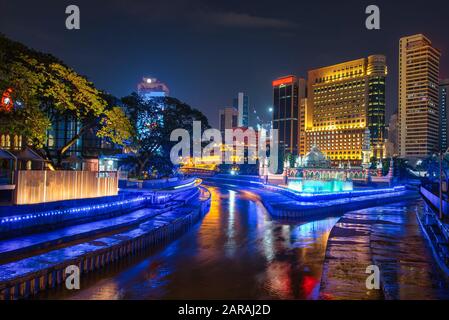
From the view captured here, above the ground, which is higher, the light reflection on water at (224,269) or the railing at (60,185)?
the railing at (60,185)

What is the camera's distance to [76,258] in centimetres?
1694

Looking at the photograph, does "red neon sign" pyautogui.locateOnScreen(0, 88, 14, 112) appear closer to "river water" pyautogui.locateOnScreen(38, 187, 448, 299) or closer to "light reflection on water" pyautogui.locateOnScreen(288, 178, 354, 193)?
"river water" pyautogui.locateOnScreen(38, 187, 448, 299)

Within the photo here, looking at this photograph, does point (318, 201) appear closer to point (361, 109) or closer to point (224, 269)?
point (224, 269)

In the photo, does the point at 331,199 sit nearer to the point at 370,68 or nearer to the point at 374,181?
the point at 374,181

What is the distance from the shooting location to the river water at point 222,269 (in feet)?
52.7

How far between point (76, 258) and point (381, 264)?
13.3 metres

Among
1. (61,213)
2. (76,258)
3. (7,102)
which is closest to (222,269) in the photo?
(76,258)

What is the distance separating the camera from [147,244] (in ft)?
77.6

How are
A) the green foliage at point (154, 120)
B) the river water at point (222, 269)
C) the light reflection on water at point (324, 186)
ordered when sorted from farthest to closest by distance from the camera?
the light reflection on water at point (324, 186) < the green foliage at point (154, 120) < the river water at point (222, 269)

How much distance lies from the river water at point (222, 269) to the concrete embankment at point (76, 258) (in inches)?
23.3

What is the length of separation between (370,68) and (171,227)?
187904mm

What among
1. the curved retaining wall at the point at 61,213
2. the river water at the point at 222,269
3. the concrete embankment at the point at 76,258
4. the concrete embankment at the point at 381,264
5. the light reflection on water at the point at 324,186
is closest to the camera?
the concrete embankment at the point at 381,264

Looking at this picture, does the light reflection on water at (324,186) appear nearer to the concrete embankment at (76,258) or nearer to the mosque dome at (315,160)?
the mosque dome at (315,160)

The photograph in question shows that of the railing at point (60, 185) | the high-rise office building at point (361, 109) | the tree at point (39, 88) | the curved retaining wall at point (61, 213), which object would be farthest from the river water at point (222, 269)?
the high-rise office building at point (361, 109)
